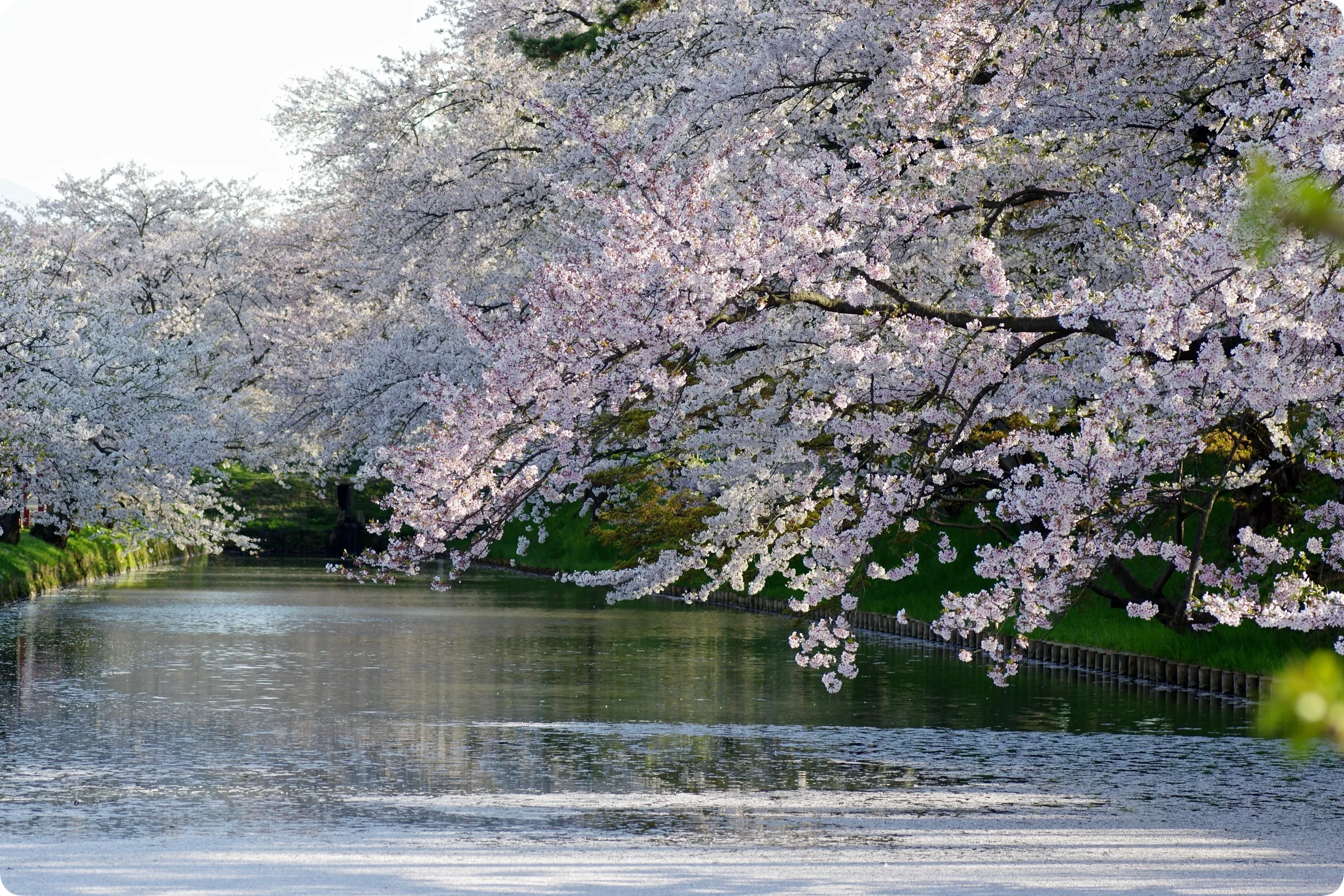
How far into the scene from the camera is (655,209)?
460 inches

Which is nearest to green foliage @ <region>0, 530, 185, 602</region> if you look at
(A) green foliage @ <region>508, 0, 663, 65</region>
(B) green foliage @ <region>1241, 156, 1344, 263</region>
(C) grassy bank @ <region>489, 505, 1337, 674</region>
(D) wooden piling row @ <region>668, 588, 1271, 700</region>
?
(A) green foliage @ <region>508, 0, 663, 65</region>

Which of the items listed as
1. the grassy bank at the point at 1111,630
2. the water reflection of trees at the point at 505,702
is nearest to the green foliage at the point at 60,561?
the water reflection of trees at the point at 505,702

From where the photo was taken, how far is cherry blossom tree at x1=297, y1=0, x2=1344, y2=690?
33.8 feet

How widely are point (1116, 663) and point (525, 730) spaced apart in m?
8.75

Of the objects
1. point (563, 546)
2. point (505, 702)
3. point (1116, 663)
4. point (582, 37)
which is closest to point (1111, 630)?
point (1116, 663)

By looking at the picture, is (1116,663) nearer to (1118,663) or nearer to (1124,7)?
(1118,663)

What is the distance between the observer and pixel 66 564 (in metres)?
39.2

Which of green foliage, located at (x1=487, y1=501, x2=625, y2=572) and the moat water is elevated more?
green foliage, located at (x1=487, y1=501, x2=625, y2=572)

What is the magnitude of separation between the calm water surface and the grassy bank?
3.84 ft

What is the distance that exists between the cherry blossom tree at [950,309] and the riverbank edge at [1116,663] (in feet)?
2.34

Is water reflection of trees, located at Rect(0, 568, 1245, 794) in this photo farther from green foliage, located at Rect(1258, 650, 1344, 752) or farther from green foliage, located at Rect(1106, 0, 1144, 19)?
green foliage, located at Rect(1258, 650, 1344, 752)

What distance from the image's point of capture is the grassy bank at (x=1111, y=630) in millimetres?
18516

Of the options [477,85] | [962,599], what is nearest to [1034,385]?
[962,599]

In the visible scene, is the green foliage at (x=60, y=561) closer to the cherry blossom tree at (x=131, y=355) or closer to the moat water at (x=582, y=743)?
the cherry blossom tree at (x=131, y=355)
